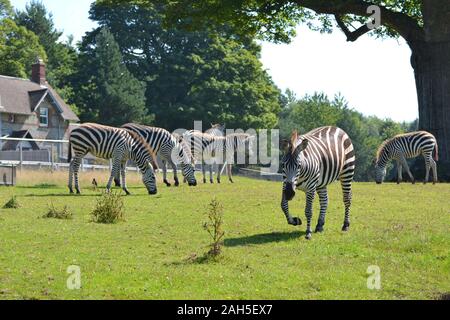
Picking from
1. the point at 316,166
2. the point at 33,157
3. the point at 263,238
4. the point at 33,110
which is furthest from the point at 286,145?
the point at 33,110

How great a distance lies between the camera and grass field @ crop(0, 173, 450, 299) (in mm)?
10133

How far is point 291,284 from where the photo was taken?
1045 cm

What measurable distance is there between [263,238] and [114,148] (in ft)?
41.5

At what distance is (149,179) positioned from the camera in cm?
2595

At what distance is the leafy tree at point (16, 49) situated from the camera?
72625 mm

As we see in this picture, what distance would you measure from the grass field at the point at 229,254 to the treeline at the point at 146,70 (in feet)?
178

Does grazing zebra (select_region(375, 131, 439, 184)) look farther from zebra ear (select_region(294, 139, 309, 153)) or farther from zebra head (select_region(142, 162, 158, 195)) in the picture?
zebra ear (select_region(294, 139, 309, 153))

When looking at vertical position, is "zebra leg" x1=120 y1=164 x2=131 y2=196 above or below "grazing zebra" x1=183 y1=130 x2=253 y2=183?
below

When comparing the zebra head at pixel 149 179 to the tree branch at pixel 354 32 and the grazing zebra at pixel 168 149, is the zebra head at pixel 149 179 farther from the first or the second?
the tree branch at pixel 354 32

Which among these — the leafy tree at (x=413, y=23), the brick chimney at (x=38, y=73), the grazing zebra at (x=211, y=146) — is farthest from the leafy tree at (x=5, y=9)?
the grazing zebra at (x=211, y=146)

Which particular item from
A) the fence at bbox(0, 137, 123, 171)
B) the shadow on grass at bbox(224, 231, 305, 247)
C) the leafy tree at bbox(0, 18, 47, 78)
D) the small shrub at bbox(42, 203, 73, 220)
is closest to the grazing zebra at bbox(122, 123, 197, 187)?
the fence at bbox(0, 137, 123, 171)

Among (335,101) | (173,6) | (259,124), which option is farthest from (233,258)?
(335,101)

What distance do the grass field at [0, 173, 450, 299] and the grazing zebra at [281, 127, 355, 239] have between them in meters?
0.72
